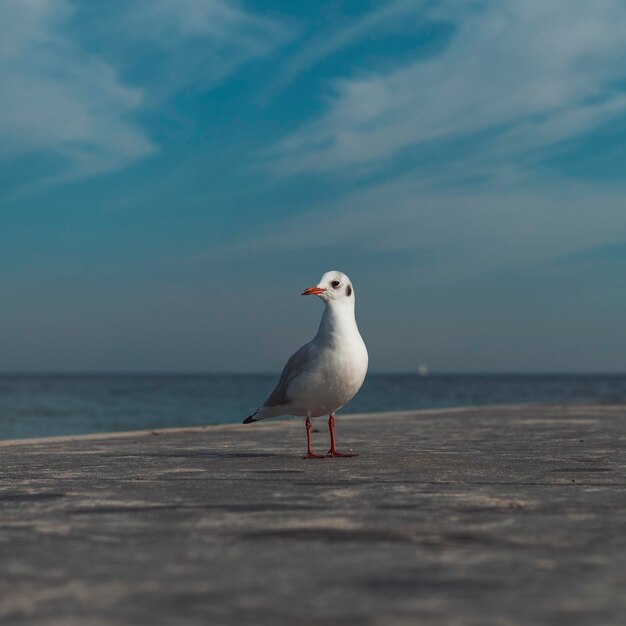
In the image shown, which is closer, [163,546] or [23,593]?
[23,593]

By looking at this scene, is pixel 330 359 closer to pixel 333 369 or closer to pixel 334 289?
pixel 333 369

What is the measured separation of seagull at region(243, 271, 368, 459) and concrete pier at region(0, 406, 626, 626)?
0.63m

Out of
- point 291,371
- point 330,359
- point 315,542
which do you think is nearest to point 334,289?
point 330,359

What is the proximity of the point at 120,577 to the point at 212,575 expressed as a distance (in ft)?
1.15

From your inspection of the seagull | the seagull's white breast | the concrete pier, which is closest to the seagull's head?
the seagull

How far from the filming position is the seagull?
314 inches

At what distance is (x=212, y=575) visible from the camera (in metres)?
3.31

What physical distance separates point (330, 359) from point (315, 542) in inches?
162

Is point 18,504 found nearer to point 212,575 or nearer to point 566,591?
point 212,575

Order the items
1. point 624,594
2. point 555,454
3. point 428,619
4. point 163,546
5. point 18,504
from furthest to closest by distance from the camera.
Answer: point 555,454 < point 18,504 < point 163,546 < point 624,594 < point 428,619

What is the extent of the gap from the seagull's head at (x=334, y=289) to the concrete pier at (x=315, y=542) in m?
1.52

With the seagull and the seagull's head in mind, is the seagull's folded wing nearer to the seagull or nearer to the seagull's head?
the seagull

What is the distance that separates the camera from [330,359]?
797cm

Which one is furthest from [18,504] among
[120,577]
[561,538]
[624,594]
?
[624,594]
